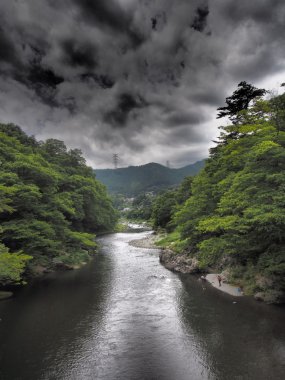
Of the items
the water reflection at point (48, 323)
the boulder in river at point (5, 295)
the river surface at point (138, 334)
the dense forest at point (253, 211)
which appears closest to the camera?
the river surface at point (138, 334)

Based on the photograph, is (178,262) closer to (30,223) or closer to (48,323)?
(30,223)

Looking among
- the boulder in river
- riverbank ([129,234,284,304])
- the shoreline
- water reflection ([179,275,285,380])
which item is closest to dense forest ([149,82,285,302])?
riverbank ([129,234,284,304])

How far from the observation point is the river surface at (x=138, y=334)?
13.6m

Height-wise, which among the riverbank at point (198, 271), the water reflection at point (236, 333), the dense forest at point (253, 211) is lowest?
the water reflection at point (236, 333)

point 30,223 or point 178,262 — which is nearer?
point 30,223

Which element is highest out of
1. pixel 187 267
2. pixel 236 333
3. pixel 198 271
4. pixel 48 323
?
pixel 187 267

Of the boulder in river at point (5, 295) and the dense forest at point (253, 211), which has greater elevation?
the dense forest at point (253, 211)

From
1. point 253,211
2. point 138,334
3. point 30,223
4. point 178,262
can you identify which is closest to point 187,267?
point 178,262

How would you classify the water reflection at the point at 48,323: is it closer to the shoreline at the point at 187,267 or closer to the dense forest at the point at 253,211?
the shoreline at the point at 187,267

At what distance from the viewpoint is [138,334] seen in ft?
57.1

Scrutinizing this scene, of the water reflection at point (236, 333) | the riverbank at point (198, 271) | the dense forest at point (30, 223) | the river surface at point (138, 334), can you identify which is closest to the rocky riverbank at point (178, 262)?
the riverbank at point (198, 271)

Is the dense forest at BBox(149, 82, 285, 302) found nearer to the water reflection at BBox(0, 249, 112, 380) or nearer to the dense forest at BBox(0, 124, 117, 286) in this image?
the water reflection at BBox(0, 249, 112, 380)

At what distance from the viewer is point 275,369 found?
13117mm

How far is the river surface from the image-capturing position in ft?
44.5
